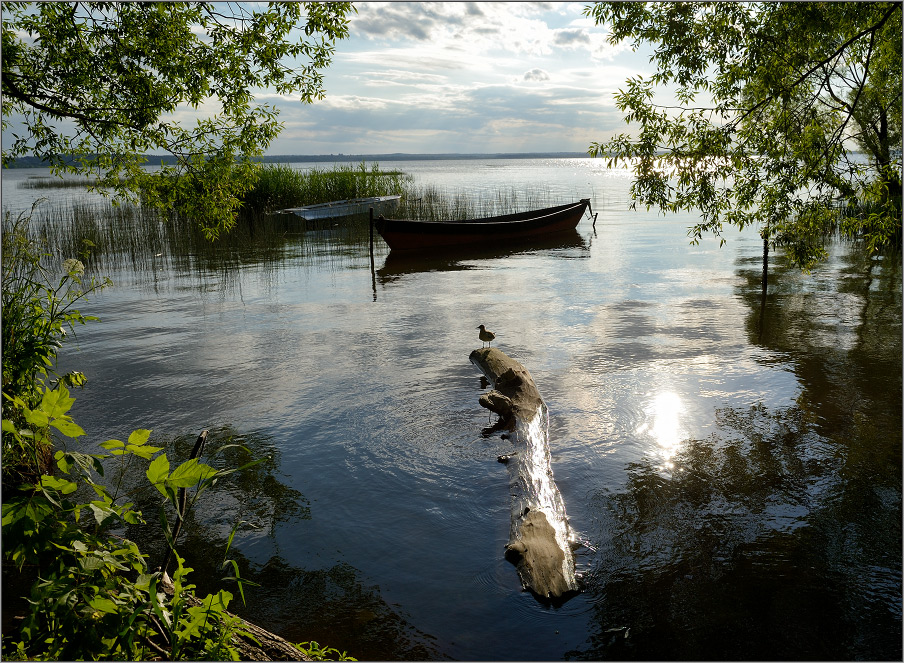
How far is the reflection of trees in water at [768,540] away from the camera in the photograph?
4.26 metres

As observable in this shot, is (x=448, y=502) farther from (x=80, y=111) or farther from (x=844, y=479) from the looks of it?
(x=80, y=111)

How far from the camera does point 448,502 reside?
6102mm

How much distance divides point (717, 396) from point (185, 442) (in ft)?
22.4

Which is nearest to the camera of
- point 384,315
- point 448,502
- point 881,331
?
point 448,502

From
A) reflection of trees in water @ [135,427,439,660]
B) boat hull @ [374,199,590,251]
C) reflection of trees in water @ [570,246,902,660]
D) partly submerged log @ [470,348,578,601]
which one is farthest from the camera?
boat hull @ [374,199,590,251]

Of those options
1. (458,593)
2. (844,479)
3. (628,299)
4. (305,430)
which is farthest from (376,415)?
(628,299)

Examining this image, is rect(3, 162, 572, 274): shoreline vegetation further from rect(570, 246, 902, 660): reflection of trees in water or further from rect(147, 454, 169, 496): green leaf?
rect(147, 454, 169, 496): green leaf

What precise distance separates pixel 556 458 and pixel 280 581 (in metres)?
3.21

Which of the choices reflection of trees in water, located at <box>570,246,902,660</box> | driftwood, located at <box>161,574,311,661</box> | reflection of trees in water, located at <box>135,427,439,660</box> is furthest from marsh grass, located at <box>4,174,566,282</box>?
driftwood, located at <box>161,574,311,661</box>

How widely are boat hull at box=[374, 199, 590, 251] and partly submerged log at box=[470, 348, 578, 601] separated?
47.8 ft

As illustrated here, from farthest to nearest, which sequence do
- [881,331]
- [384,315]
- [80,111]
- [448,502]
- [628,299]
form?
1. [628,299]
2. [384,315]
3. [881,331]
4. [80,111]
5. [448,502]

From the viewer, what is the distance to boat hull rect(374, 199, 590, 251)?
2258cm

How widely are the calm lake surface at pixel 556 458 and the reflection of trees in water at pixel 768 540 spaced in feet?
0.07

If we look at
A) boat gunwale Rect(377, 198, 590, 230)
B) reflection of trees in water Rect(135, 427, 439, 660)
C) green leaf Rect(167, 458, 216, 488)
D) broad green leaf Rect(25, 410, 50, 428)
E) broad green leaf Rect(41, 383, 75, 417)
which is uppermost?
boat gunwale Rect(377, 198, 590, 230)
